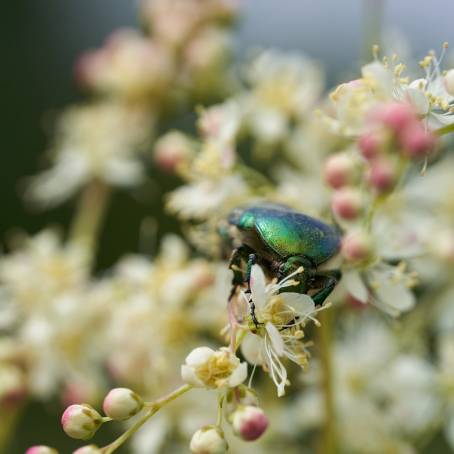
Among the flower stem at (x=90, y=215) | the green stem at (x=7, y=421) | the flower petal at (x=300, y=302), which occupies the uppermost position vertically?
the flower petal at (x=300, y=302)

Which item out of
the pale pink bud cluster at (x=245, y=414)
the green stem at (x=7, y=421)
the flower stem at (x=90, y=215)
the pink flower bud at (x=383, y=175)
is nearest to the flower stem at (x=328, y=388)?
the pale pink bud cluster at (x=245, y=414)

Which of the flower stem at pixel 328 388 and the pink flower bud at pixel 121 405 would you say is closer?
the pink flower bud at pixel 121 405

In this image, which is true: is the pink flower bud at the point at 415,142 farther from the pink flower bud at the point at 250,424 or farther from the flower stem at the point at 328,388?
the flower stem at the point at 328,388

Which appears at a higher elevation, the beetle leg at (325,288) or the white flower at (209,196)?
the beetle leg at (325,288)

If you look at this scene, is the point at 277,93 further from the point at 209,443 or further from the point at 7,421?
the point at 209,443

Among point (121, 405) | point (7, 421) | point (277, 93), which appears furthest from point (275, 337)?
point (277, 93)

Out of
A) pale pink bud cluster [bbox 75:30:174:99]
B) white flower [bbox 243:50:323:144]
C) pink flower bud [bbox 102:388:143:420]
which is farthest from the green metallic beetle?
pale pink bud cluster [bbox 75:30:174:99]
